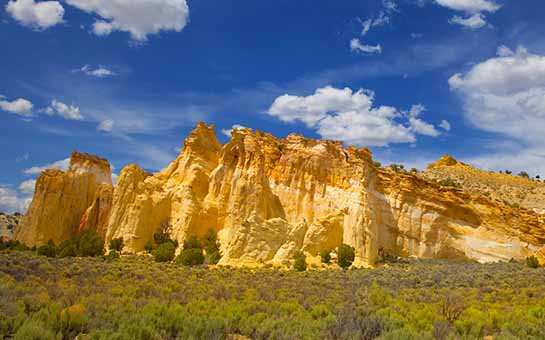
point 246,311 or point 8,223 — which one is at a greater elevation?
point 8,223

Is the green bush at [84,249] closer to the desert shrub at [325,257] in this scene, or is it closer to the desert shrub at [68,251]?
the desert shrub at [68,251]

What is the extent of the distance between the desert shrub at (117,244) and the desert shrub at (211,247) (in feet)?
22.9

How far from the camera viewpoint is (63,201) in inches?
1768

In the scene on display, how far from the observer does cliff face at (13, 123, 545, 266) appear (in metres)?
40.2

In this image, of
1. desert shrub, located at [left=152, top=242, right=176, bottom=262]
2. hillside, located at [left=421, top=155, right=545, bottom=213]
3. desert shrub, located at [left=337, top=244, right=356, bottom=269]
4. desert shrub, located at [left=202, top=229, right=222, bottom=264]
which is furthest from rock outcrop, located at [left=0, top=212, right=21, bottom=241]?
hillside, located at [left=421, top=155, right=545, bottom=213]

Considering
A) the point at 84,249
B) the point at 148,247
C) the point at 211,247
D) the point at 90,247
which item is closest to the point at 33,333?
the point at 211,247

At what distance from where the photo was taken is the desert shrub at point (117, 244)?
37750 millimetres

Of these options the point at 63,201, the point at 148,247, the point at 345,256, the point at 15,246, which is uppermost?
the point at 63,201

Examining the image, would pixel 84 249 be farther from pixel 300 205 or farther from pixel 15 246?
pixel 300 205

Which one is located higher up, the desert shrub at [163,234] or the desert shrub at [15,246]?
the desert shrub at [163,234]

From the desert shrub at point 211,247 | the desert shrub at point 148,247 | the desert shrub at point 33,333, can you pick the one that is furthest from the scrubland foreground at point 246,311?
the desert shrub at point 148,247

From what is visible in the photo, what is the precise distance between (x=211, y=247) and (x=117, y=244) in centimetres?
838

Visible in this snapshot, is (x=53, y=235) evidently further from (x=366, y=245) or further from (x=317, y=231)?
(x=366, y=245)

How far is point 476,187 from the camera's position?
64.5 meters
